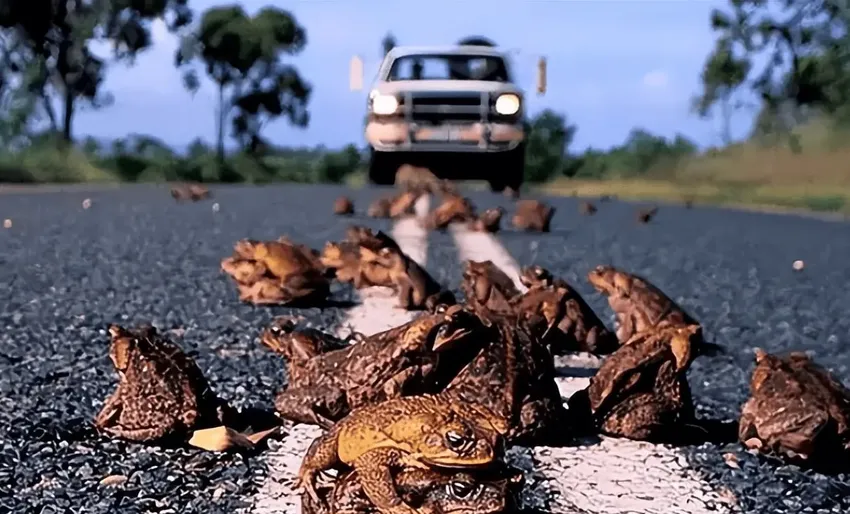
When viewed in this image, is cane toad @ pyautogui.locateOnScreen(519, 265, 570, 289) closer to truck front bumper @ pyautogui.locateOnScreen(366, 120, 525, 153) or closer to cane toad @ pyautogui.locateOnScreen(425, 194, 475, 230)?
cane toad @ pyautogui.locateOnScreen(425, 194, 475, 230)

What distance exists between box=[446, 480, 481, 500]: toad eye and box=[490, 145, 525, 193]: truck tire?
1584 centimetres

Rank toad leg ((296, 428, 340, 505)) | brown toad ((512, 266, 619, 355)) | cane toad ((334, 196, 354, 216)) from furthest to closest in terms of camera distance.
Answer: cane toad ((334, 196, 354, 216)), brown toad ((512, 266, 619, 355)), toad leg ((296, 428, 340, 505))

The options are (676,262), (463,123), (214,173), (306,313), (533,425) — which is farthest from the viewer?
(214,173)

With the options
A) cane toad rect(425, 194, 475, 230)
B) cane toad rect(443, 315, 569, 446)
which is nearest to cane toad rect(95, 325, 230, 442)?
cane toad rect(443, 315, 569, 446)

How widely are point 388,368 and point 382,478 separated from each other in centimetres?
73

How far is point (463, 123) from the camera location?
17031 mm

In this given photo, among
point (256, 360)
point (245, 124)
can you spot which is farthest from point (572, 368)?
point (245, 124)

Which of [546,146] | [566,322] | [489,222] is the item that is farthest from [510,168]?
[546,146]

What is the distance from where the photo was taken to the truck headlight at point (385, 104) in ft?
55.3

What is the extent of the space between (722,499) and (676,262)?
481cm

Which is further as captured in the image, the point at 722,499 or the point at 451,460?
the point at 722,499

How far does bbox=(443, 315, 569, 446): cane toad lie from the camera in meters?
2.47

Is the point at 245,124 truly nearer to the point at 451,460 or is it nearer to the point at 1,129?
the point at 1,129

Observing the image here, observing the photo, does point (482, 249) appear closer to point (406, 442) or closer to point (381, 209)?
point (381, 209)
